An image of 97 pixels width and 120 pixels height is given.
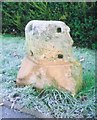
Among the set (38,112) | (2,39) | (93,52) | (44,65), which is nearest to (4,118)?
(38,112)

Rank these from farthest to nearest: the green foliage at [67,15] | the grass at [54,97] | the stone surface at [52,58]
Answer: the green foliage at [67,15] → the stone surface at [52,58] → the grass at [54,97]

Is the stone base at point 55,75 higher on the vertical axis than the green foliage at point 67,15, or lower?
lower

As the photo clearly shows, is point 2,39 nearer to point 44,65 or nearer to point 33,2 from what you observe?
point 33,2

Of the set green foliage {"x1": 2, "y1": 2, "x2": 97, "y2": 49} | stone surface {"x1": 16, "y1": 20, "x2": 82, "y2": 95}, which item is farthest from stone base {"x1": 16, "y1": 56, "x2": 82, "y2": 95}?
green foliage {"x1": 2, "y1": 2, "x2": 97, "y2": 49}

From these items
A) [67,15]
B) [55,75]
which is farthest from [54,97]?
[67,15]

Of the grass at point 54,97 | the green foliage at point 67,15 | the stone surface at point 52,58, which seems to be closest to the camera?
the grass at point 54,97

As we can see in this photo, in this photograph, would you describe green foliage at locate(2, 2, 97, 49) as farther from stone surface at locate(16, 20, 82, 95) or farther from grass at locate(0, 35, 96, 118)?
stone surface at locate(16, 20, 82, 95)

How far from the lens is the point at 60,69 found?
349 centimetres

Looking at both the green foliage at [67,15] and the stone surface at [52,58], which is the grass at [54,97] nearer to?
the stone surface at [52,58]

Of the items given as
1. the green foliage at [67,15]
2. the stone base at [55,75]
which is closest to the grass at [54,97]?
the stone base at [55,75]

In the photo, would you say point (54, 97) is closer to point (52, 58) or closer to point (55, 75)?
point (55, 75)

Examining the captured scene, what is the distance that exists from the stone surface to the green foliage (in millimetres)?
1719

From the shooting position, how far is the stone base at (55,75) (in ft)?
11.3

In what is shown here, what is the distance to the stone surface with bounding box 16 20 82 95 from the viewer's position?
343cm
